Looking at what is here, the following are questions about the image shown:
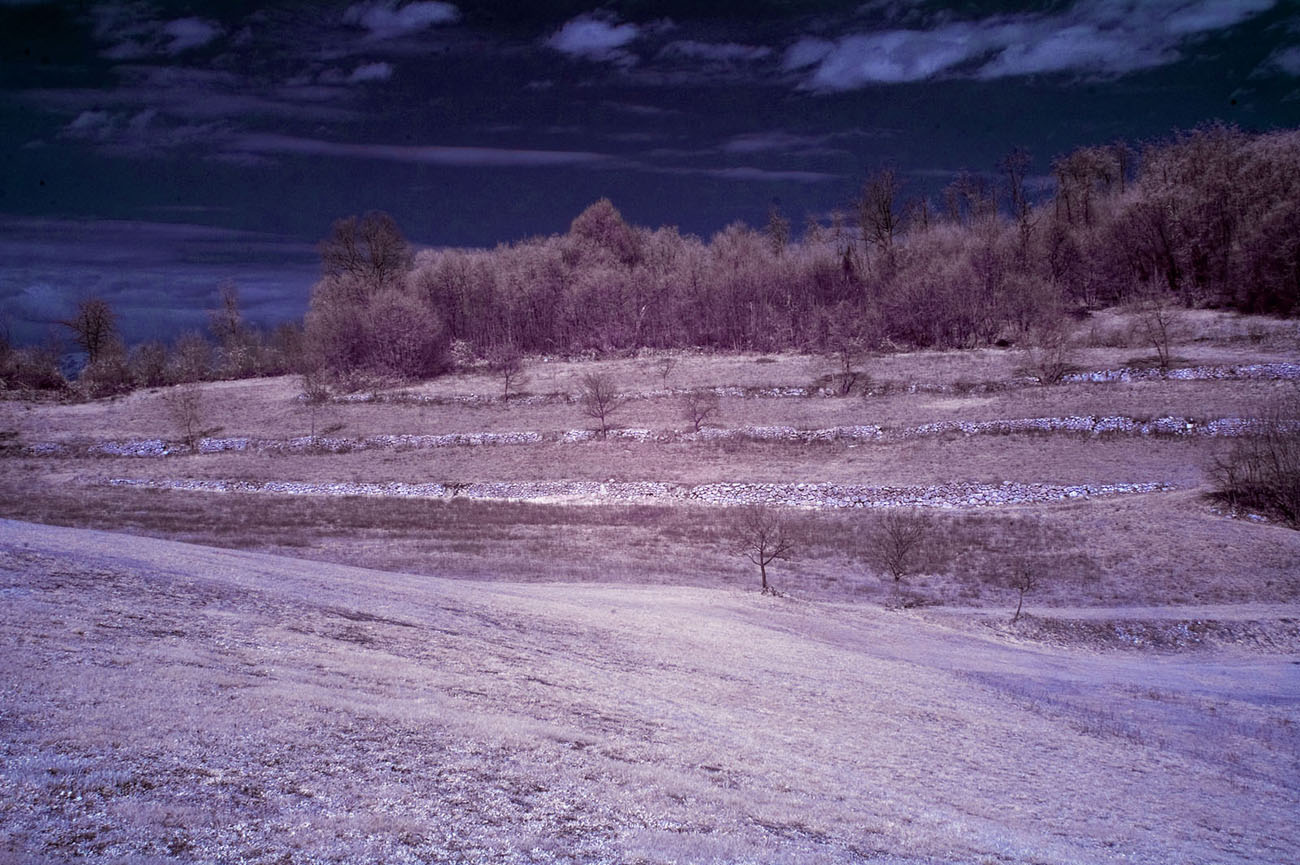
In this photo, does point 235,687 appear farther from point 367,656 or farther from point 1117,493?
point 1117,493

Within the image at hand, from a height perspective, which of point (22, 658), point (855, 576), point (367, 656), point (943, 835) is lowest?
point (855, 576)

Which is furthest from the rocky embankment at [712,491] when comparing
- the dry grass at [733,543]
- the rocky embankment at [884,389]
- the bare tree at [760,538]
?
the rocky embankment at [884,389]

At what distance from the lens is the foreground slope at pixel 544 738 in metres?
5.41

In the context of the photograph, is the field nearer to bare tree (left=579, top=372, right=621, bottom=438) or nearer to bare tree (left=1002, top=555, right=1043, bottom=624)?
bare tree (left=1002, top=555, right=1043, bottom=624)

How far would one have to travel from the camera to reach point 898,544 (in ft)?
71.4

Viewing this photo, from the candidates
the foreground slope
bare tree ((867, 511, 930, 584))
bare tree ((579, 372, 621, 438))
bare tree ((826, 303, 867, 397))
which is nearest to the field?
the foreground slope

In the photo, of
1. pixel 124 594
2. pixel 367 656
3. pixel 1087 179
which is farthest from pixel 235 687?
pixel 1087 179

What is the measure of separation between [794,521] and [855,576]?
600 centimetres

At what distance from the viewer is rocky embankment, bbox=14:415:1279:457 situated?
3516 centimetres

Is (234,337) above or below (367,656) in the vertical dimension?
above

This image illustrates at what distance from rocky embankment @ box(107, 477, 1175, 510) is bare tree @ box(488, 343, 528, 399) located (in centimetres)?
1524

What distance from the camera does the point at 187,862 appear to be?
4602 millimetres

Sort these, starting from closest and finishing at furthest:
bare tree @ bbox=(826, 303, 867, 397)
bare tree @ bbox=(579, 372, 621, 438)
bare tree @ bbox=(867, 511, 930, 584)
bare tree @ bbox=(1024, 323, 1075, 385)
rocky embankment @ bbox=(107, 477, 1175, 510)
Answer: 1. bare tree @ bbox=(867, 511, 930, 584)
2. rocky embankment @ bbox=(107, 477, 1175, 510)
3. bare tree @ bbox=(1024, 323, 1075, 385)
4. bare tree @ bbox=(579, 372, 621, 438)
5. bare tree @ bbox=(826, 303, 867, 397)

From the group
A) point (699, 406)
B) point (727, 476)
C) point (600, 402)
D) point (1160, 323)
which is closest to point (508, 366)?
point (600, 402)
